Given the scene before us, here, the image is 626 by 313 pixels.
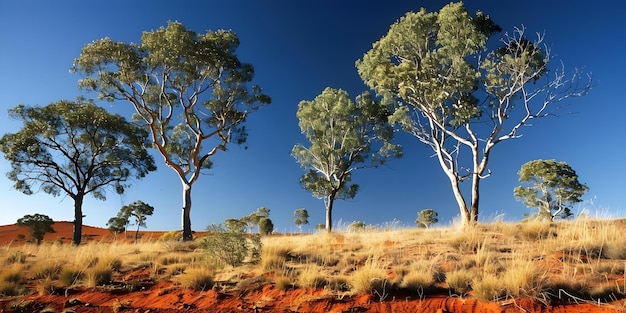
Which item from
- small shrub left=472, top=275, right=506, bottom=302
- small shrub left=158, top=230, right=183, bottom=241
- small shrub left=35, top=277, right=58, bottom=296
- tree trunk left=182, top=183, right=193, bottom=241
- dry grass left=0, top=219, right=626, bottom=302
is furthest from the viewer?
small shrub left=158, top=230, right=183, bottom=241

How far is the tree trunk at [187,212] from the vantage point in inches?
892

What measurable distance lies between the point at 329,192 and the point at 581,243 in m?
20.2

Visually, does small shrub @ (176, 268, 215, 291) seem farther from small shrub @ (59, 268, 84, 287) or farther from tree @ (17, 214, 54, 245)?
tree @ (17, 214, 54, 245)

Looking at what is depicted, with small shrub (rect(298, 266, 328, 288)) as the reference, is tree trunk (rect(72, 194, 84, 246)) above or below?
above

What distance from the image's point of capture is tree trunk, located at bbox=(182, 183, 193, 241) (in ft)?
74.4

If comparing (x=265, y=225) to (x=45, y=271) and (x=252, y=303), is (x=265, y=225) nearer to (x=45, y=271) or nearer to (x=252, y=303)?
(x=45, y=271)

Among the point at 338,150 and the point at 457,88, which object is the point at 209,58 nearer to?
the point at 338,150

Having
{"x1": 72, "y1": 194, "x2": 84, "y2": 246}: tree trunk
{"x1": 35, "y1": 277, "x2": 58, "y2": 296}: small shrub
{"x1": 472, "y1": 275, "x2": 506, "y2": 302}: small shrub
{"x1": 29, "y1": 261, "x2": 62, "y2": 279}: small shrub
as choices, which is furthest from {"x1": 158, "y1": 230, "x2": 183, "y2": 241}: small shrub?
{"x1": 472, "y1": 275, "x2": 506, "y2": 302}: small shrub

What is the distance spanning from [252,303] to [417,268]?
393 centimetres

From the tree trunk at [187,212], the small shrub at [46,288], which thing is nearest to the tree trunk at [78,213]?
the tree trunk at [187,212]

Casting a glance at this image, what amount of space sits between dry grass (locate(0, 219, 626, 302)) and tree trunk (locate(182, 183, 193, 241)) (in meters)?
7.99

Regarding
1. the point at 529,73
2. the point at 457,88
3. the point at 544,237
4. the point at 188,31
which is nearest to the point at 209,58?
the point at 188,31

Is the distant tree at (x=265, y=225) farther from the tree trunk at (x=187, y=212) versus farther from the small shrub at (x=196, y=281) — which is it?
the small shrub at (x=196, y=281)

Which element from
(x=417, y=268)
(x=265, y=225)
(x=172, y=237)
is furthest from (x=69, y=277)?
(x=265, y=225)
